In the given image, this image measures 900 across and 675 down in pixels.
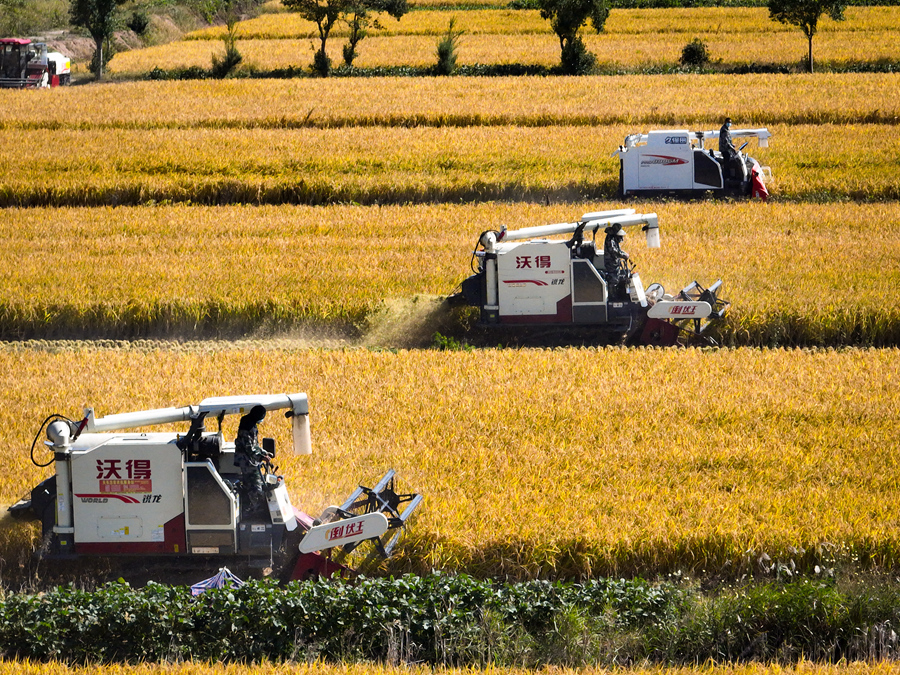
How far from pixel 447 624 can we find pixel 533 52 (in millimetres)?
47259

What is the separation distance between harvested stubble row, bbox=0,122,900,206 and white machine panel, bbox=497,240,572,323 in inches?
407

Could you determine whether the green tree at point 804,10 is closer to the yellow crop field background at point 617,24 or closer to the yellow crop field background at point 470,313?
the yellow crop field background at point 470,313

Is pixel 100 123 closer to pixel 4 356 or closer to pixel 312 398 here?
pixel 4 356

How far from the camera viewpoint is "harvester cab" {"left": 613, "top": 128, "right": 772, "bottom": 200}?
24094 millimetres

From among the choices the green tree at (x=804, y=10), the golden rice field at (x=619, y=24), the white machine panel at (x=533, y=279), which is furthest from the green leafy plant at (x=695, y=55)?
the white machine panel at (x=533, y=279)

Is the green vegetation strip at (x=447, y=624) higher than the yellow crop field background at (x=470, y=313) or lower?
lower

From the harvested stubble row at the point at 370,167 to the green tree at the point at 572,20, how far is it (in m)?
16.8

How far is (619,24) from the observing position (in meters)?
60.7

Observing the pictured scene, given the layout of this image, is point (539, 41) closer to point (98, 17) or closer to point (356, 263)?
point (98, 17)

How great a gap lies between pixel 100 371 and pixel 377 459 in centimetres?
562

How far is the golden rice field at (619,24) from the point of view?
58.5 metres

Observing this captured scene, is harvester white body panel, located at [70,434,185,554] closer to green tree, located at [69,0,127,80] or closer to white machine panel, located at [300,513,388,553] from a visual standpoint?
white machine panel, located at [300,513,388,553]

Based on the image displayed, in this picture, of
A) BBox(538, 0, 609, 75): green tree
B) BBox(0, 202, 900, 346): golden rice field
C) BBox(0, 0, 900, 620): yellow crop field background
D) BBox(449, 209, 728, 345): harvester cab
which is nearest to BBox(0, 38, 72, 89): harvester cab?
BBox(0, 0, 900, 620): yellow crop field background

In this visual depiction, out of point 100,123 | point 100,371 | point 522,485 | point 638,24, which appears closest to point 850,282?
point 522,485
